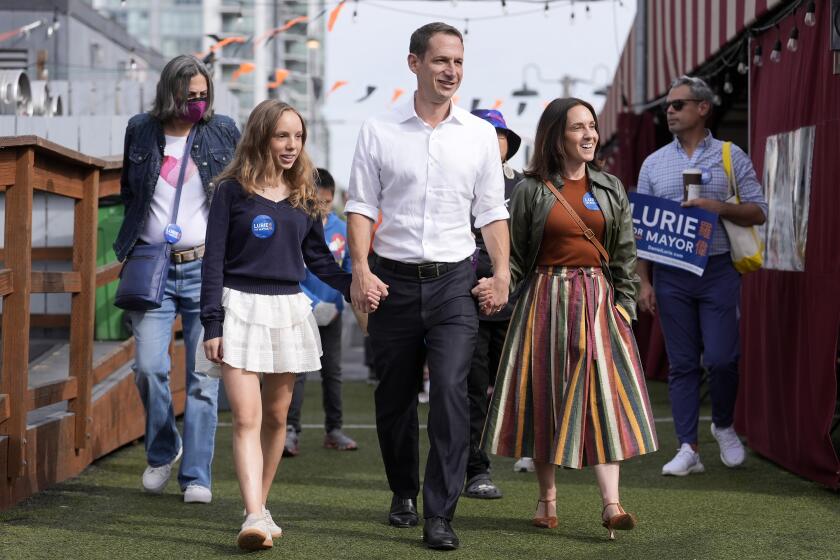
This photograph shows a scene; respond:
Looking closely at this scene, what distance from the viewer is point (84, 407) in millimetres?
6469

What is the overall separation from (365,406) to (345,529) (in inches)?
218

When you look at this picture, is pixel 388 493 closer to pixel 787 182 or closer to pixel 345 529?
pixel 345 529

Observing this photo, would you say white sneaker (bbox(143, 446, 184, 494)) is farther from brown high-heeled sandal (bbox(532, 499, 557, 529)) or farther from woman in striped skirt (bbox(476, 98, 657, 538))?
brown high-heeled sandal (bbox(532, 499, 557, 529))

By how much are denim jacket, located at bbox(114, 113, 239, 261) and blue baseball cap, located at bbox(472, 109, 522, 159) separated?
47.6 inches

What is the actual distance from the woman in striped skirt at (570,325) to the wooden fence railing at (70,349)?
6.51 ft

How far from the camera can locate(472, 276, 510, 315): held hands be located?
191 inches

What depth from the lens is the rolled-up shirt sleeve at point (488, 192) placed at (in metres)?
4.93

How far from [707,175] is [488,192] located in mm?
2286

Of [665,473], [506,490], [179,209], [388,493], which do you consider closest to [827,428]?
[665,473]

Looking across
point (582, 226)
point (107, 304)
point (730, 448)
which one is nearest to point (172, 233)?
point (582, 226)

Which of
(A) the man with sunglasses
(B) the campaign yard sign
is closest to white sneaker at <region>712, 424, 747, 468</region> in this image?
(A) the man with sunglasses

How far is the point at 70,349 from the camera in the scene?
21.3ft

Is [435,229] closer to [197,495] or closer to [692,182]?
[197,495]

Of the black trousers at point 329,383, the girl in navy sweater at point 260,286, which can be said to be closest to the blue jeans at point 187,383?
the girl in navy sweater at point 260,286
